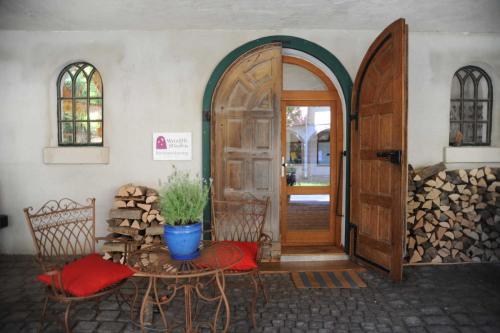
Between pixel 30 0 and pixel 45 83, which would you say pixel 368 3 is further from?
pixel 45 83

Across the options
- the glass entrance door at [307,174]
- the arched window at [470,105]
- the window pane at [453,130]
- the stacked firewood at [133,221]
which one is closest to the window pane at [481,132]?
the arched window at [470,105]

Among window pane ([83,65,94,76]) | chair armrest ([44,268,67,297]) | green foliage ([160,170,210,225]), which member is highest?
window pane ([83,65,94,76])

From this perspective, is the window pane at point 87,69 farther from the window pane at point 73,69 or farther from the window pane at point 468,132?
the window pane at point 468,132

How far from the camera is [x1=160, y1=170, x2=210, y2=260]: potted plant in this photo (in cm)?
266

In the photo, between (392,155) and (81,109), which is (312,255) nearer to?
(392,155)

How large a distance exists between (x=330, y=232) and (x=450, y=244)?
159 cm

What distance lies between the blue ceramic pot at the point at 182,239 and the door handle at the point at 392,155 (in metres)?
2.34

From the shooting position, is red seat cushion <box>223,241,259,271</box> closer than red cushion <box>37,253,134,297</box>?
No

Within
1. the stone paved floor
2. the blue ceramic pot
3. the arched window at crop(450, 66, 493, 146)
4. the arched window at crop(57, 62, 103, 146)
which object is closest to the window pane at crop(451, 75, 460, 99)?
the arched window at crop(450, 66, 493, 146)

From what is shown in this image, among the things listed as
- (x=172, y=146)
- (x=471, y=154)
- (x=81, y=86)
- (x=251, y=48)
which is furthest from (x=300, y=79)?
(x=81, y=86)

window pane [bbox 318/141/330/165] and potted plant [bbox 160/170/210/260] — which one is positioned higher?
window pane [bbox 318/141/330/165]

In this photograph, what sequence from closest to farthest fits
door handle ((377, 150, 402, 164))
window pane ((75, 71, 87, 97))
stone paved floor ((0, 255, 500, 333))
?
stone paved floor ((0, 255, 500, 333))
door handle ((377, 150, 402, 164))
window pane ((75, 71, 87, 97))

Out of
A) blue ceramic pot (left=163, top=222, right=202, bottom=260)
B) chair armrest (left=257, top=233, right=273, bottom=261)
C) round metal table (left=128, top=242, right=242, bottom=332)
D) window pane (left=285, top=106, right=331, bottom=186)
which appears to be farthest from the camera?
window pane (left=285, top=106, right=331, bottom=186)

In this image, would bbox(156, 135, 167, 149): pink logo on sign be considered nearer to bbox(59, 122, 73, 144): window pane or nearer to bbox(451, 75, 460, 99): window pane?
bbox(59, 122, 73, 144): window pane
